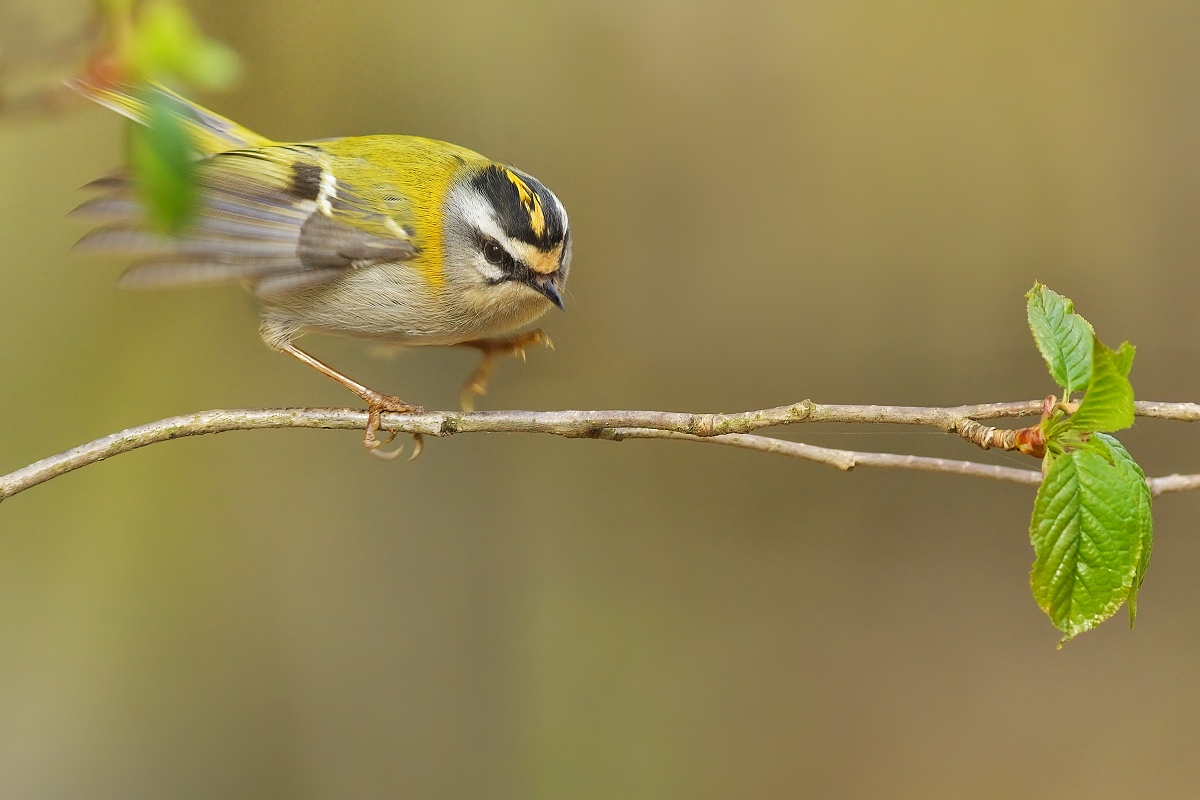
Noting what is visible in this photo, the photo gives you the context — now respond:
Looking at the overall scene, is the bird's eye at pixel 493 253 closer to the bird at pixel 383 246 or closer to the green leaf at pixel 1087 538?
the bird at pixel 383 246

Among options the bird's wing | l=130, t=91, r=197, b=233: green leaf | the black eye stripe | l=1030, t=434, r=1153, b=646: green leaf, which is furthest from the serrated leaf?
the bird's wing

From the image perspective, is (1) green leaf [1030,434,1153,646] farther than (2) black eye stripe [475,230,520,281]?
No

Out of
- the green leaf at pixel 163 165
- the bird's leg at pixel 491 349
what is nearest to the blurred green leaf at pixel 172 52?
the green leaf at pixel 163 165

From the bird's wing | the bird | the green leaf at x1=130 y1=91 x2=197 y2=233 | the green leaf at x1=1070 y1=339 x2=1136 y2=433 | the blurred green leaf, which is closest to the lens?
the green leaf at x1=130 y1=91 x2=197 y2=233

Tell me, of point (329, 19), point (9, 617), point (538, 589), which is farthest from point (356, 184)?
point (9, 617)

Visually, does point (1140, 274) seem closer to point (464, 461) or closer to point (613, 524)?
point (613, 524)

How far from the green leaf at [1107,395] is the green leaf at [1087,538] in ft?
0.12

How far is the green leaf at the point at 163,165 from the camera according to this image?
538mm

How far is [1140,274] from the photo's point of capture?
271 centimetres

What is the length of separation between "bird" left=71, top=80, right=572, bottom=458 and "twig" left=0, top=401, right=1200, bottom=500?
0.28 metres

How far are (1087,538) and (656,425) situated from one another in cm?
45

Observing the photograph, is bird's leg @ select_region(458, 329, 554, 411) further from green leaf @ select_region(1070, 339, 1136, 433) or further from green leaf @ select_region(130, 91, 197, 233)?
green leaf @ select_region(130, 91, 197, 233)

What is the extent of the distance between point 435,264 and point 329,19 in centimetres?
162

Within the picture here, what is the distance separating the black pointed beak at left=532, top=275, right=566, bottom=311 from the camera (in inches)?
62.7
